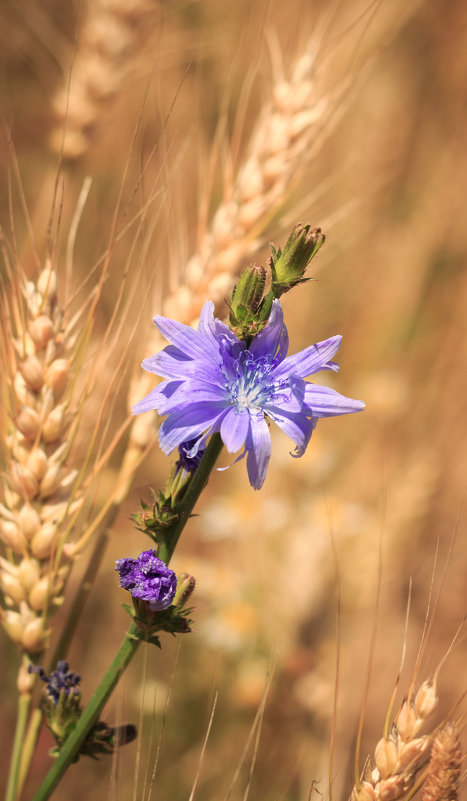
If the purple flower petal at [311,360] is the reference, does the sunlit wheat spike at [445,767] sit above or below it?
below

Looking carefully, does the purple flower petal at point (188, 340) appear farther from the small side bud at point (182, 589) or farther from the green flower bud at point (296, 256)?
the small side bud at point (182, 589)

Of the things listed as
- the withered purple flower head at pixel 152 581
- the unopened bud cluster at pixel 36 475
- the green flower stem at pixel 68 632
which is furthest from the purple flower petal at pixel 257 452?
the green flower stem at pixel 68 632

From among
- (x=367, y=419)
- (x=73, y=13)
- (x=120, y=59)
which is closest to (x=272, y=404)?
(x=120, y=59)

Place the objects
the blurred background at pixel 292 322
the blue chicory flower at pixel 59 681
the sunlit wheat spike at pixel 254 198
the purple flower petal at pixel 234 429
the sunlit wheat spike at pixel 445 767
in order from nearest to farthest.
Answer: the purple flower petal at pixel 234 429, the sunlit wheat spike at pixel 445 767, the blue chicory flower at pixel 59 681, the sunlit wheat spike at pixel 254 198, the blurred background at pixel 292 322

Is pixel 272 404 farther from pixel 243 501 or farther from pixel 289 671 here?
pixel 243 501

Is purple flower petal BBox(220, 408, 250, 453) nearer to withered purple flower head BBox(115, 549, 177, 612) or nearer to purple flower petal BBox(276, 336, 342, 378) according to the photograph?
purple flower petal BBox(276, 336, 342, 378)

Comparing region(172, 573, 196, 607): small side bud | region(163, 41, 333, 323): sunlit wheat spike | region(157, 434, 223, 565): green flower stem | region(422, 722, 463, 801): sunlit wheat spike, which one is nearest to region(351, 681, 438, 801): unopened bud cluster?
region(422, 722, 463, 801): sunlit wheat spike

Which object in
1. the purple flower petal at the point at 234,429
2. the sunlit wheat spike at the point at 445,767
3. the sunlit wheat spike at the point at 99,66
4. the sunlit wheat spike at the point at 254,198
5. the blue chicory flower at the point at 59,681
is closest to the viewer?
the purple flower petal at the point at 234,429

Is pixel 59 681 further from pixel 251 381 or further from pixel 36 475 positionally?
pixel 251 381
